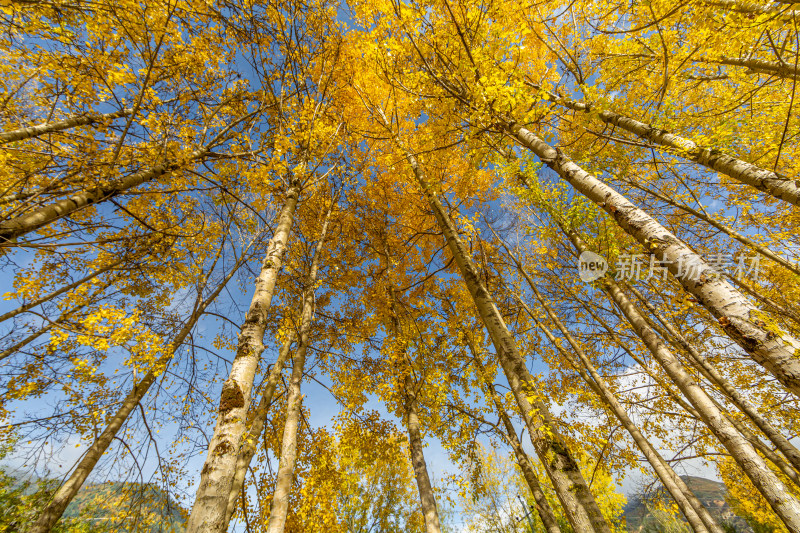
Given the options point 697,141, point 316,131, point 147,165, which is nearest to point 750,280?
point 697,141

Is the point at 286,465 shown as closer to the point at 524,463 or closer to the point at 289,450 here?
the point at 289,450

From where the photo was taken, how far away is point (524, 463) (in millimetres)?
5109

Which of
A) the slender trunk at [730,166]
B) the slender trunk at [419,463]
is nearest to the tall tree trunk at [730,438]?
the slender trunk at [730,166]

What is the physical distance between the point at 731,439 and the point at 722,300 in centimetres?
272

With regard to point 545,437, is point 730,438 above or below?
below

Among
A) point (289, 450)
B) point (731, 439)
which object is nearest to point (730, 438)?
point (731, 439)

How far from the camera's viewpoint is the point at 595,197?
3.20m

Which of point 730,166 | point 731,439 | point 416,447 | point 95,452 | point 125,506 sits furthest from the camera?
point 416,447

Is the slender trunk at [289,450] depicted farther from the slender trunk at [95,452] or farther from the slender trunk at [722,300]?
the slender trunk at [722,300]

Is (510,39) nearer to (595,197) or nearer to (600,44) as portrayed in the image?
(595,197)

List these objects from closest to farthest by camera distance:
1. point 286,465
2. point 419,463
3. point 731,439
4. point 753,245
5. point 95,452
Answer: point 731,439 < point 753,245 < point 286,465 < point 95,452 < point 419,463

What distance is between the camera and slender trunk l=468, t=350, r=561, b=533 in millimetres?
4691

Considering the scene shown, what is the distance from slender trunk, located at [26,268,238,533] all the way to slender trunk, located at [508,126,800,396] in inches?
293

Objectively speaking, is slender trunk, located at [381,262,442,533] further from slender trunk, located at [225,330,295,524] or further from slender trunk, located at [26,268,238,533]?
slender trunk, located at [26,268,238,533]
